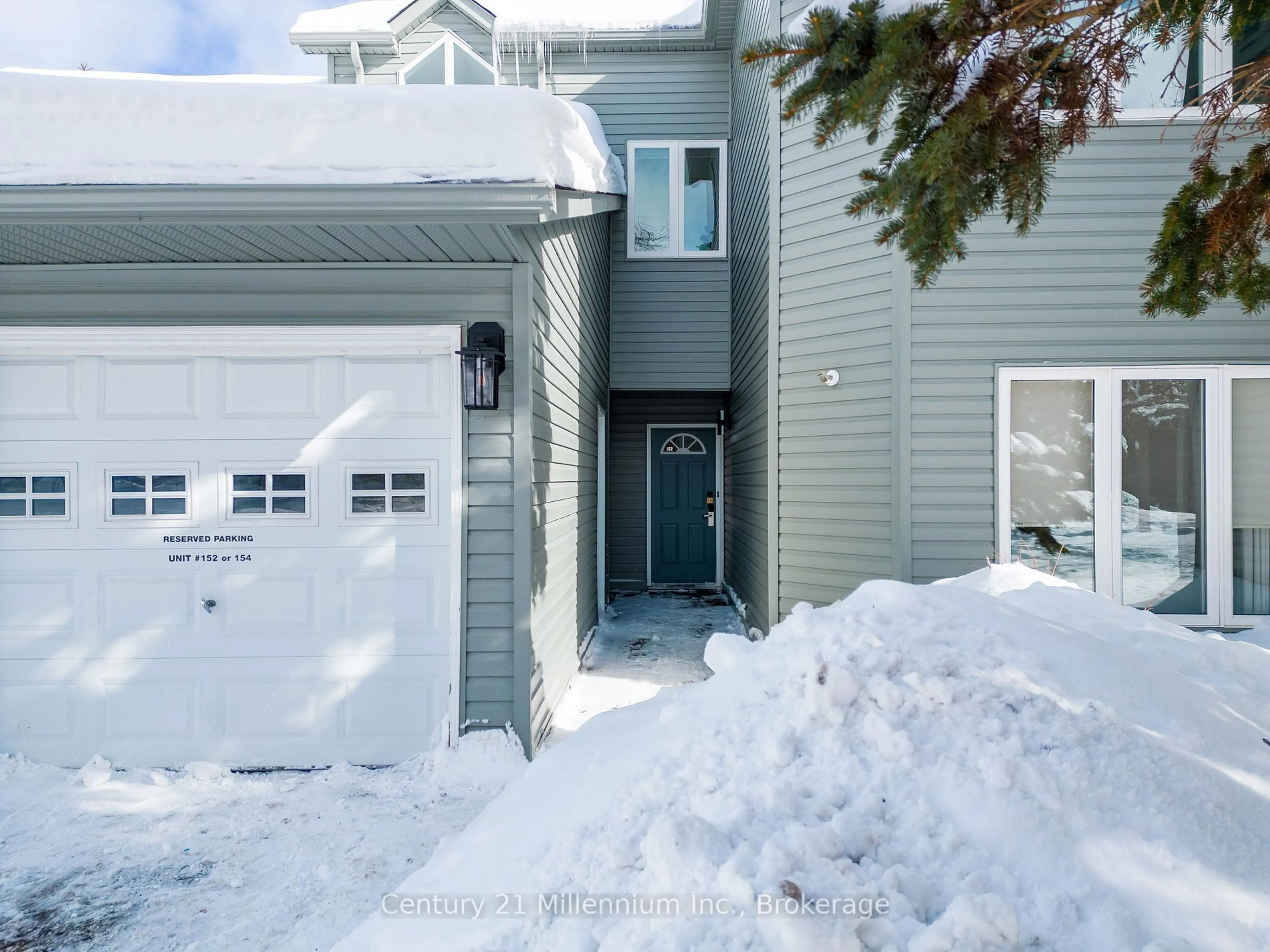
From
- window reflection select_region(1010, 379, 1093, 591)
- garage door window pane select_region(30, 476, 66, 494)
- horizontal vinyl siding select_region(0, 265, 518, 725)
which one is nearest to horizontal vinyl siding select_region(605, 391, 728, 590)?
window reflection select_region(1010, 379, 1093, 591)

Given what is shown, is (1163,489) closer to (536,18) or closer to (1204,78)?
(1204,78)

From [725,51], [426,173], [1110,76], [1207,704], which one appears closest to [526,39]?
[725,51]

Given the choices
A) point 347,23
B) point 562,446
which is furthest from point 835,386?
point 347,23

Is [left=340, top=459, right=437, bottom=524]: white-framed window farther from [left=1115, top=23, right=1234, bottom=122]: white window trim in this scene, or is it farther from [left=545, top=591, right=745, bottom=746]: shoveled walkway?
[left=1115, top=23, right=1234, bottom=122]: white window trim

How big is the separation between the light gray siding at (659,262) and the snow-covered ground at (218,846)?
4652 mm

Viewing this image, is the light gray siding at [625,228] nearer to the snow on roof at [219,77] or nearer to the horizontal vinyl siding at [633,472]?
the snow on roof at [219,77]

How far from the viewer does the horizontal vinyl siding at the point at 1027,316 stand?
4.15 meters

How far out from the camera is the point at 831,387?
4.70 metres

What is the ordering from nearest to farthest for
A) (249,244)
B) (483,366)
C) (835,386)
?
(249,244) → (483,366) → (835,386)

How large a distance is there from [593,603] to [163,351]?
4.02m

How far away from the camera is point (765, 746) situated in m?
2.04

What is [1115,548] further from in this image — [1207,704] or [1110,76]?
[1110,76]

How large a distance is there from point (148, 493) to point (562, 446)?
2.31m

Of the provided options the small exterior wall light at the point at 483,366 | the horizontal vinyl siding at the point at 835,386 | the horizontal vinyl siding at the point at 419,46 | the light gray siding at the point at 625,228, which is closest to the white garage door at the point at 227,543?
the small exterior wall light at the point at 483,366
